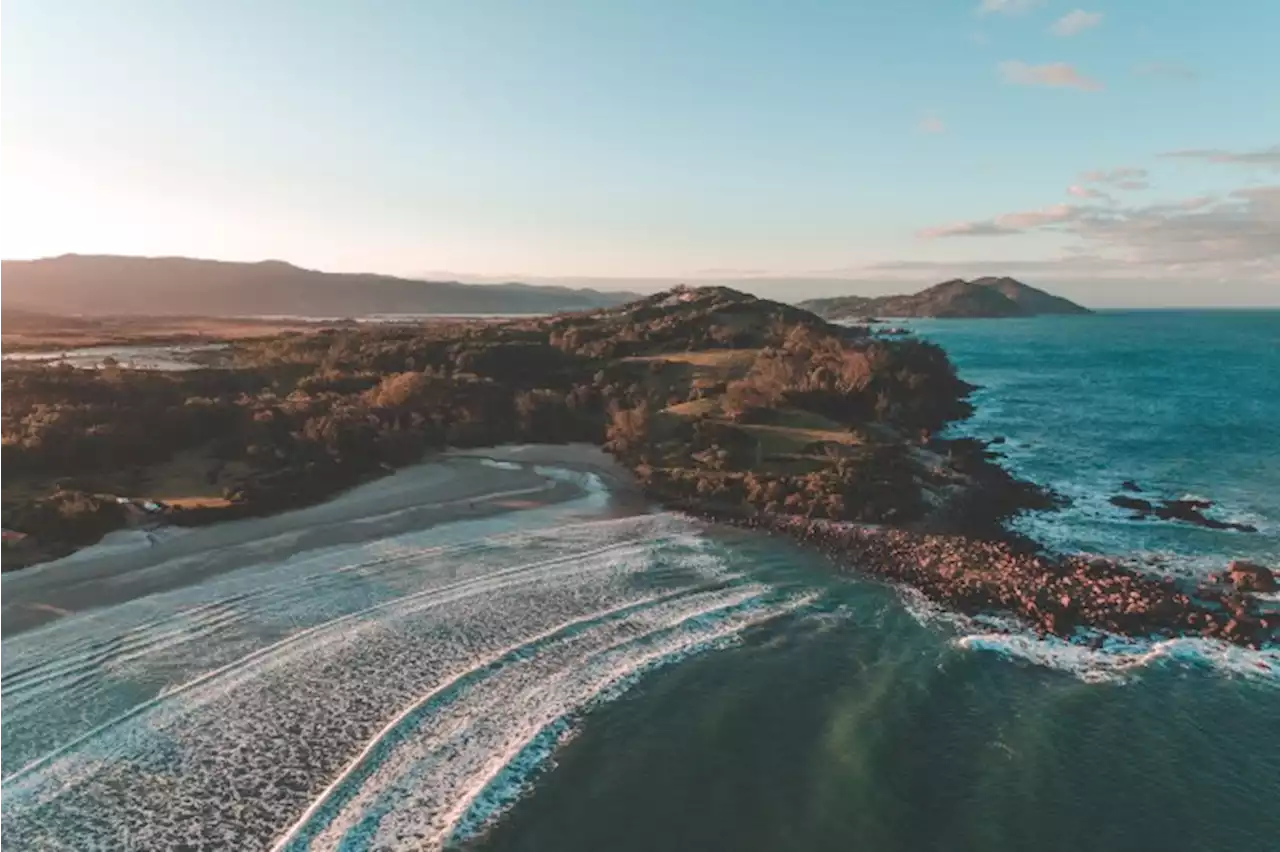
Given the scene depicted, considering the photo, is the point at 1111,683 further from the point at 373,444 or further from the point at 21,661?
the point at 373,444

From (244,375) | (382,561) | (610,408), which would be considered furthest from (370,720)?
(244,375)

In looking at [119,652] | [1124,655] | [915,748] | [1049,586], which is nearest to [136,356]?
[119,652]

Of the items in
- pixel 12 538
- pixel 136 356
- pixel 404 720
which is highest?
pixel 136 356

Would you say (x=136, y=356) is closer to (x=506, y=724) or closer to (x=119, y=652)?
(x=119, y=652)

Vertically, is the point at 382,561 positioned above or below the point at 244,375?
below

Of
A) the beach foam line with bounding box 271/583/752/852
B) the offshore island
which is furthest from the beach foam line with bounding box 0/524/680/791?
the offshore island

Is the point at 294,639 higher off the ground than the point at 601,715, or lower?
higher
